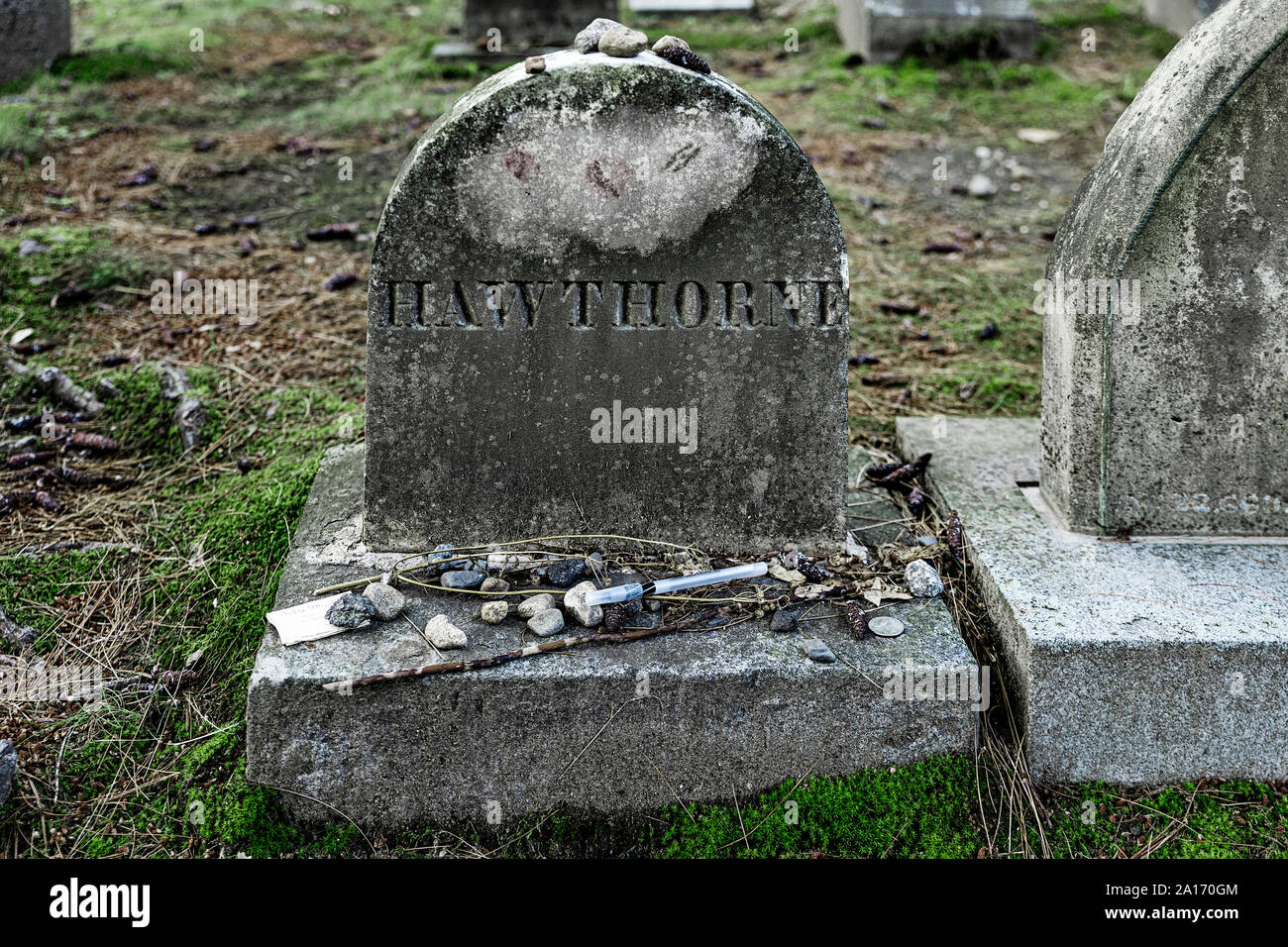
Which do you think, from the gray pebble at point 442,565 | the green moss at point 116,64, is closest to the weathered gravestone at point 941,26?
the green moss at point 116,64

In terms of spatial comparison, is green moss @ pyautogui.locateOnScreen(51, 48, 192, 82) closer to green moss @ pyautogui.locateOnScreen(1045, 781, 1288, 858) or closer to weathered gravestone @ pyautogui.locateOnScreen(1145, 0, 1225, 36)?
weathered gravestone @ pyautogui.locateOnScreen(1145, 0, 1225, 36)

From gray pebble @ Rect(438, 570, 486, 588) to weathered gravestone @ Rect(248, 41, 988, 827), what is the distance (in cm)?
4

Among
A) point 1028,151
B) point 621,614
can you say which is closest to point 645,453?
point 621,614

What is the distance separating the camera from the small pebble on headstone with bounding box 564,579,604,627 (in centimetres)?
268

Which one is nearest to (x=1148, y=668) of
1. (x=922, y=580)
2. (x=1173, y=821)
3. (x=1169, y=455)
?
(x=1173, y=821)

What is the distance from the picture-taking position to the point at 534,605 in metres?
2.69

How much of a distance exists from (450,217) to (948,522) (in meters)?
1.68

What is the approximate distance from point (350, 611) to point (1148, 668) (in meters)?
1.93

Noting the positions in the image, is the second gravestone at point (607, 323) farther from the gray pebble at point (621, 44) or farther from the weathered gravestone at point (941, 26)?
the weathered gravestone at point (941, 26)

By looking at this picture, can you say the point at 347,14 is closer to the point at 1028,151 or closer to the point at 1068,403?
the point at 1028,151

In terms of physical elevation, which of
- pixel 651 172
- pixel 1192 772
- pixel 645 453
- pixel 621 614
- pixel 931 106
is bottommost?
pixel 1192 772

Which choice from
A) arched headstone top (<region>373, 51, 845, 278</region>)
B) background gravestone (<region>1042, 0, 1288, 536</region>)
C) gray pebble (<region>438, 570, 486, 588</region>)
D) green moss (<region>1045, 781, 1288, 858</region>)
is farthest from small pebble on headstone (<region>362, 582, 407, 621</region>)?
background gravestone (<region>1042, 0, 1288, 536</region>)

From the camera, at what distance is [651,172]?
2.71 metres

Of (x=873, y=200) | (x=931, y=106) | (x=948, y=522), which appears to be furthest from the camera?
(x=931, y=106)
